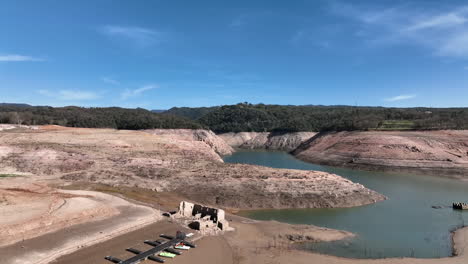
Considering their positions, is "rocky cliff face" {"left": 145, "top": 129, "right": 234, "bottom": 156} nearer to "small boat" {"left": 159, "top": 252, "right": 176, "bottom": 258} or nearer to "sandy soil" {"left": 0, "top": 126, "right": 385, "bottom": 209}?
"sandy soil" {"left": 0, "top": 126, "right": 385, "bottom": 209}

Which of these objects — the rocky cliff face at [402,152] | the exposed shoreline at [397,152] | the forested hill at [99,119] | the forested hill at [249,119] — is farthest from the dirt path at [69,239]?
the forested hill at [99,119]

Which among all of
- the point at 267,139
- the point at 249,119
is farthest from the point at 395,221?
the point at 249,119

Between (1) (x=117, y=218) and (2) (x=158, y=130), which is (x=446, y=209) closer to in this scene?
(1) (x=117, y=218)

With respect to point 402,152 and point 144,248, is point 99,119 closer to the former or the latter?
point 402,152

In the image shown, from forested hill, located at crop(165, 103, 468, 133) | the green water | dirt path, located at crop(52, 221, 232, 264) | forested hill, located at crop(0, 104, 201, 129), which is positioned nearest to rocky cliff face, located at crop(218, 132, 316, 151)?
forested hill, located at crop(165, 103, 468, 133)

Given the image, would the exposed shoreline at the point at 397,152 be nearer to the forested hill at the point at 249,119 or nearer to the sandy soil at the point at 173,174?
the forested hill at the point at 249,119

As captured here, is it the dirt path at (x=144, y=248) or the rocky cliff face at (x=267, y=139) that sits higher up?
the rocky cliff face at (x=267, y=139)
